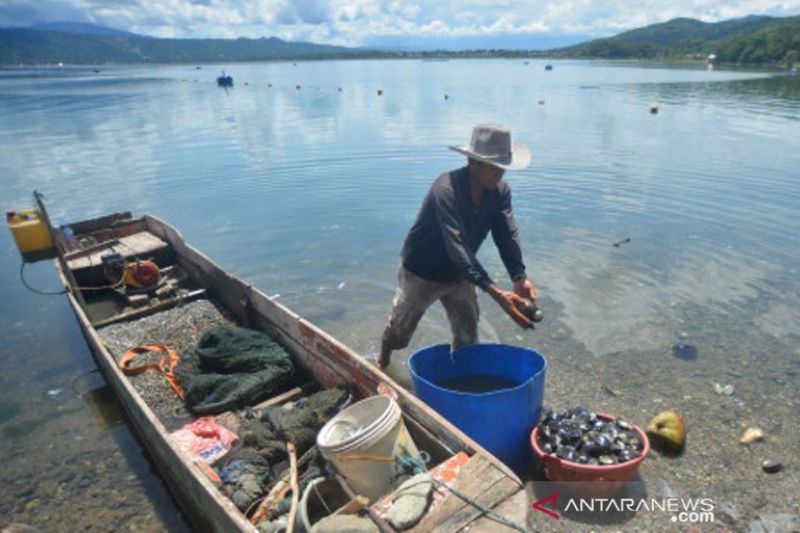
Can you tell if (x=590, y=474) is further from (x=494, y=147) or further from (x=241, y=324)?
(x=241, y=324)

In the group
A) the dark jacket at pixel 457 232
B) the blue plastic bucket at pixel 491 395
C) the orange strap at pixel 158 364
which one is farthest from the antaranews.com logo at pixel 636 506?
the orange strap at pixel 158 364

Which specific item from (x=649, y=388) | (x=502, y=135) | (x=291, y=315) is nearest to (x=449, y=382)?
(x=291, y=315)

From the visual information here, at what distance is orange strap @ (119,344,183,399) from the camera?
20.2 feet

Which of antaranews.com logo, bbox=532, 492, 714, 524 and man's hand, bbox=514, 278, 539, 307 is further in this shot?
man's hand, bbox=514, 278, 539, 307

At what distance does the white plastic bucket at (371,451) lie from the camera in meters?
3.56

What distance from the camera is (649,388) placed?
657 centimetres

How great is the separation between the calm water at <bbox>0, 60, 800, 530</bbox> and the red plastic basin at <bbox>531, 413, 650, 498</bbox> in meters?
1.90

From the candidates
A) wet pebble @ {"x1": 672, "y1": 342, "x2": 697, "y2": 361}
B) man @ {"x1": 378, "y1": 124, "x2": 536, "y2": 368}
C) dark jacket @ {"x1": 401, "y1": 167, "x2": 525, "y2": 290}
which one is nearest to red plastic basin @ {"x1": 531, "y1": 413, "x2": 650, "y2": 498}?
man @ {"x1": 378, "y1": 124, "x2": 536, "y2": 368}

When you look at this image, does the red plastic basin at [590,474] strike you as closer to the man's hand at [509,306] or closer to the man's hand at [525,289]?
the man's hand at [509,306]

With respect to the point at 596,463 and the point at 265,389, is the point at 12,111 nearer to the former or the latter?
the point at 265,389

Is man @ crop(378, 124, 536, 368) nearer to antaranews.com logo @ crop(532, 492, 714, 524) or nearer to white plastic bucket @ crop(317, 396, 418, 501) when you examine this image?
white plastic bucket @ crop(317, 396, 418, 501)

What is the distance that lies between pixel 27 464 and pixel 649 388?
770 centimetres

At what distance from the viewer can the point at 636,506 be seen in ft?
15.4

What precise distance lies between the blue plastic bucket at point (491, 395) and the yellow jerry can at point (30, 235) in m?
11.2
